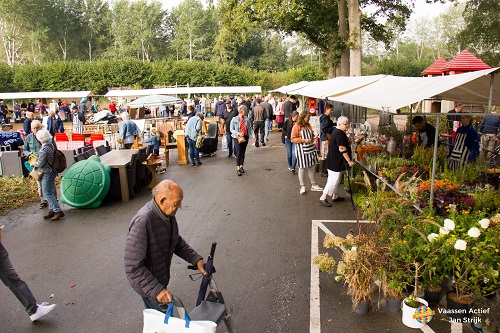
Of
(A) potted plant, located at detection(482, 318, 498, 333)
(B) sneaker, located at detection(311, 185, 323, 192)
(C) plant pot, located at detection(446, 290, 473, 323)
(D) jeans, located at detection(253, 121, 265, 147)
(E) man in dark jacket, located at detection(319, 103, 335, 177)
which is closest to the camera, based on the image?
(A) potted plant, located at detection(482, 318, 498, 333)

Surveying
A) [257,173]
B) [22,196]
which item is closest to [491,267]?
[257,173]

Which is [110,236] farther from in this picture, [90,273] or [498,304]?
[498,304]

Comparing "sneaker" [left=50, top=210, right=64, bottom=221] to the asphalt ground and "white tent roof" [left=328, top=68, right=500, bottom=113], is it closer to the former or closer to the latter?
the asphalt ground

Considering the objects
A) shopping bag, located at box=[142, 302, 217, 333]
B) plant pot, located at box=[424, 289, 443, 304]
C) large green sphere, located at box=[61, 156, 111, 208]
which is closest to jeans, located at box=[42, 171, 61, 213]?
large green sphere, located at box=[61, 156, 111, 208]

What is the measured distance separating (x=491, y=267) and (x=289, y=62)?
7510 cm

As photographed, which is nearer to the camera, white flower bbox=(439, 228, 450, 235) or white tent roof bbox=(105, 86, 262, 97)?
white flower bbox=(439, 228, 450, 235)

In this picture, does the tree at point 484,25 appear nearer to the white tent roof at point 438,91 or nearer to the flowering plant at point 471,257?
the white tent roof at point 438,91

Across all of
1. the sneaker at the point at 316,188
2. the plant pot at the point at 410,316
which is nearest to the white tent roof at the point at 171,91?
the sneaker at the point at 316,188

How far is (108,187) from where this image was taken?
870 cm

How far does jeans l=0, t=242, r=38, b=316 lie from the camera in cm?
422

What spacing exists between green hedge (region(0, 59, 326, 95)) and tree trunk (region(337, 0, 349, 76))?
1857cm

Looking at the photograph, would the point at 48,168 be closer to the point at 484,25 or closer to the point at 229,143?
the point at 229,143

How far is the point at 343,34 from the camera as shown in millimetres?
21750

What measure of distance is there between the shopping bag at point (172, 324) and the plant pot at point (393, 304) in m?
2.33
